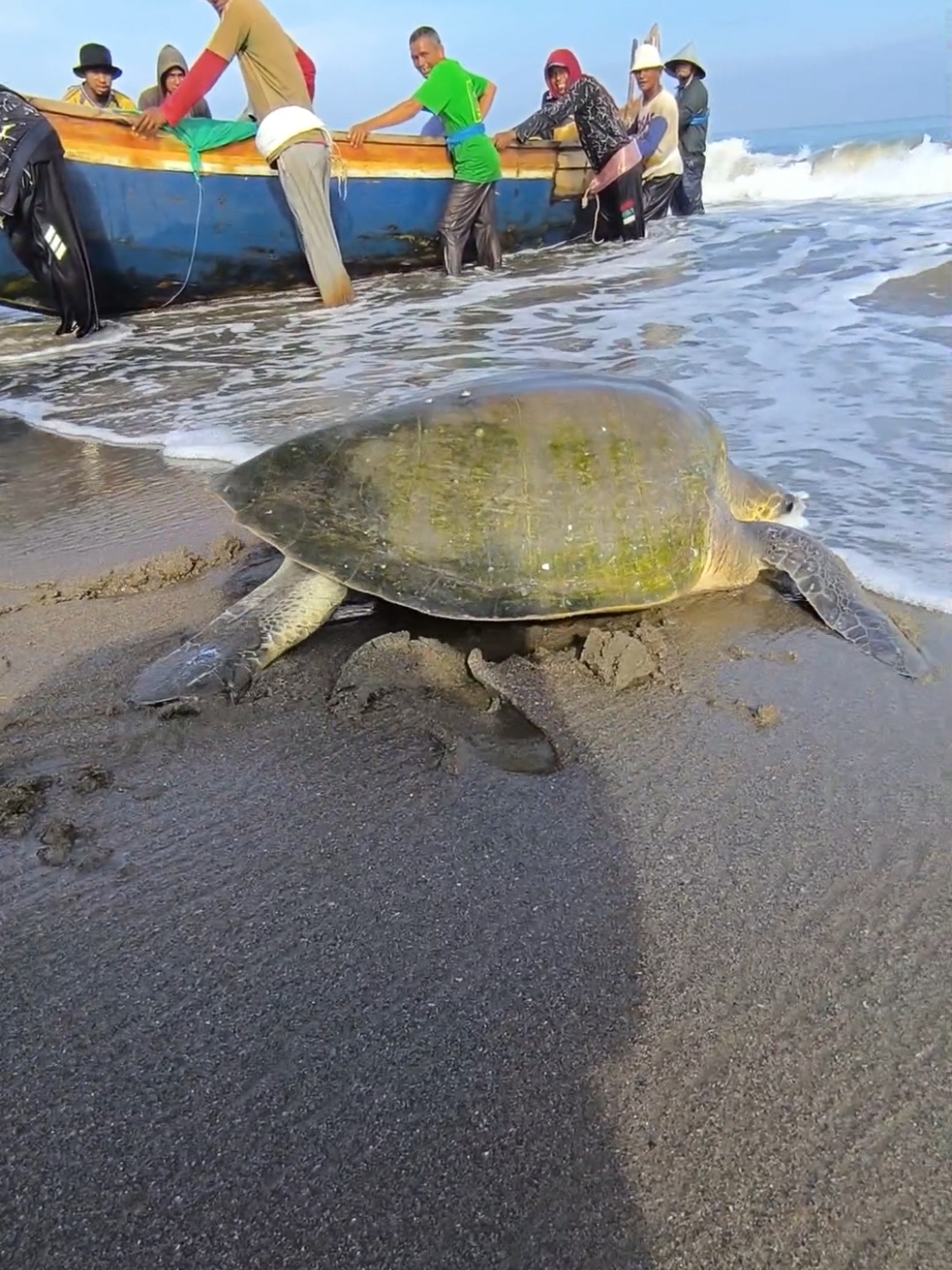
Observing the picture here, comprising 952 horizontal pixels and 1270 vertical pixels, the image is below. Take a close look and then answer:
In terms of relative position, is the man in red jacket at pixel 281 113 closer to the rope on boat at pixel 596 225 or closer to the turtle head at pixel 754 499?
the rope on boat at pixel 596 225

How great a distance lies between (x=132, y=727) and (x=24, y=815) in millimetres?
409

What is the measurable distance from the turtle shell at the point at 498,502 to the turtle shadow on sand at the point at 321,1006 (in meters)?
0.64

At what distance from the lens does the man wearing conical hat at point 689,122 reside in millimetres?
14602

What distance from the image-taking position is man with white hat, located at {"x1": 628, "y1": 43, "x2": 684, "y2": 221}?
13.3 metres

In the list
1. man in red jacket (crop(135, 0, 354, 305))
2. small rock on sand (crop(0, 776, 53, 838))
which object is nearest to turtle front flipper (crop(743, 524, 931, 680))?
small rock on sand (crop(0, 776, 53, 838))

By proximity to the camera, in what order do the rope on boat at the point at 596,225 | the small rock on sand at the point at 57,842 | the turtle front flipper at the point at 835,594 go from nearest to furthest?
the small rock on sand at the point at 57,842 < the turtle front flipper at the point at 835,594 < the rope on boat at the point at 596,225

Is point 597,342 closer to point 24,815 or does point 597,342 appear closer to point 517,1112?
point 24,815

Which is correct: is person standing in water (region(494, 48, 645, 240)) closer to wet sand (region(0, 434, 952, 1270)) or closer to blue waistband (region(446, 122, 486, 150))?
blue waistband (region(446, 122, 486, 150))

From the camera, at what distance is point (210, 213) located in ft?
29.0

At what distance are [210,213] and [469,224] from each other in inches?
127

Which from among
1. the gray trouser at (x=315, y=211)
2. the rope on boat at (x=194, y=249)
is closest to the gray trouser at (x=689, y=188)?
the gray trouser at (x=315, y=211)

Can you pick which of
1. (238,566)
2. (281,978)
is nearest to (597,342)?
(238,566)

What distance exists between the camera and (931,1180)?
1232 mm

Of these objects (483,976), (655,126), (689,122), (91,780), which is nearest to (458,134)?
(655,126)
